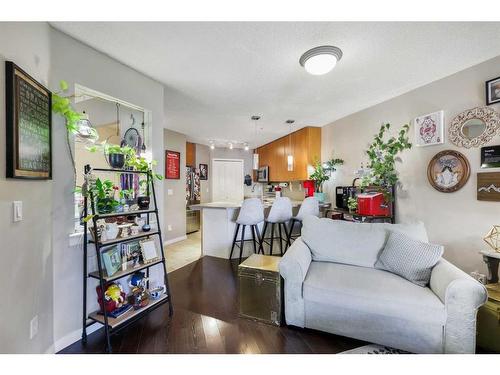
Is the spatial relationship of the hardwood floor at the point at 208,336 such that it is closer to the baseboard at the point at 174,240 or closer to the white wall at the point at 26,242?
the white wall at the point at 26,242

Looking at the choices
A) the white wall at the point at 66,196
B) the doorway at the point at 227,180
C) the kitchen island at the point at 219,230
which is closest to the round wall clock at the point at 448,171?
the kitchen island at the point at 219,230

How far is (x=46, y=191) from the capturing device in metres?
1.60

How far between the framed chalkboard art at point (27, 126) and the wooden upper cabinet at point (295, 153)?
3.89 m

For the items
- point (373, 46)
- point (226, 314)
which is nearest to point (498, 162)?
point (373, 46)

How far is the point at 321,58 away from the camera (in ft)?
6.14

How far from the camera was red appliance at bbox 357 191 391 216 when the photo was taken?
3.00 m

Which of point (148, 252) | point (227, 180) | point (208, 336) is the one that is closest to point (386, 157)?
point (208, 336)

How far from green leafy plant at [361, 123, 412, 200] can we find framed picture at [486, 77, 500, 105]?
0.81 metres

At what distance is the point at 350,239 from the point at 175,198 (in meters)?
3.68

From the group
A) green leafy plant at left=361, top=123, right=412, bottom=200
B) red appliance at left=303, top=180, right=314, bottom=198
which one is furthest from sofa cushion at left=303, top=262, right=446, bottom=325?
red appliance at left=303, top=180, right=314, bottom=198

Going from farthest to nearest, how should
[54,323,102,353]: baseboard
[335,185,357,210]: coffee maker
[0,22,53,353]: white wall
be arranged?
[335,185,357,210]: coffee maker, [54,323,102,353]: baseboard, [0,22,53,353]: white wall

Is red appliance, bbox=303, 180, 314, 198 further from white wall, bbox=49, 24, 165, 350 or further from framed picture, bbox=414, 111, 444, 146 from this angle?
white wall, bbox=49, 24, 165, 350
